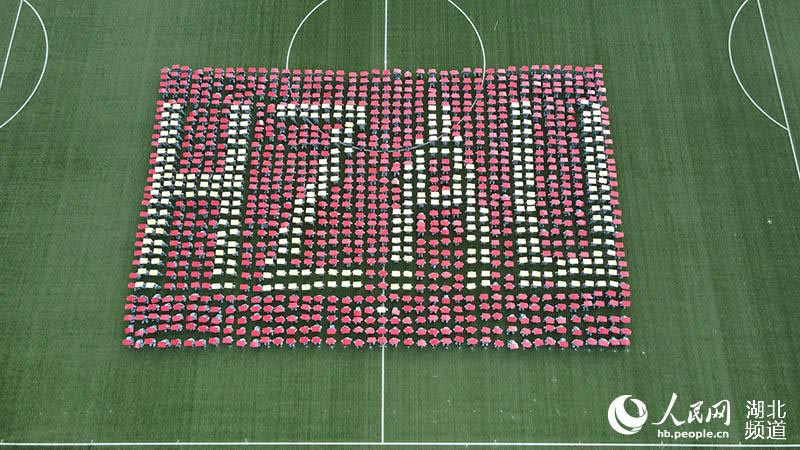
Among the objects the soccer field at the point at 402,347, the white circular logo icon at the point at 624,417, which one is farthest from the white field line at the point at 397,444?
the white circular logo icon at the point at 624,417

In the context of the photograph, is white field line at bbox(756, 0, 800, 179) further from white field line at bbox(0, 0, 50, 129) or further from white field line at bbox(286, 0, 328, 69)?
white field line at bbox(0, 0, 50, 129)

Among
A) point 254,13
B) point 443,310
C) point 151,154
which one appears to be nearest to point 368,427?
point 443,310

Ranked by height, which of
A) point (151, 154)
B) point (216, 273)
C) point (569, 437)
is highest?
point (151, 154)

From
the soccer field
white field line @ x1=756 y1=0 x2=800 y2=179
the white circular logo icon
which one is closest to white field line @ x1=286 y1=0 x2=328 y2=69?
the soccer field

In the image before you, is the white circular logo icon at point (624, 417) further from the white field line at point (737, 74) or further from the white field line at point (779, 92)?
the white field line at point (737, 74)

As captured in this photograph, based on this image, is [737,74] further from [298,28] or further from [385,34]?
[298,28]

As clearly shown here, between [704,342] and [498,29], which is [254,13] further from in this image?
[704,342]

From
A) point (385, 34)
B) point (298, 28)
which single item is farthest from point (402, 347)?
point (298, 28)
